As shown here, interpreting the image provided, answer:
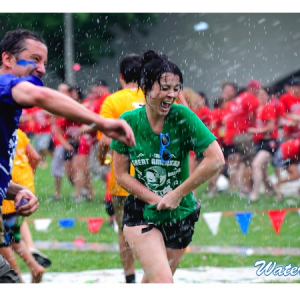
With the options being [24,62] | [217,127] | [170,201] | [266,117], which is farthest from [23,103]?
[217,127]

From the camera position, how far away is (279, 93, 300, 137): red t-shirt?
11695 millimetres

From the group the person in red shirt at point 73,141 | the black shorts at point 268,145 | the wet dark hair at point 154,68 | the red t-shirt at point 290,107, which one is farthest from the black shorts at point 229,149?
the wet dark hair at point 154,68

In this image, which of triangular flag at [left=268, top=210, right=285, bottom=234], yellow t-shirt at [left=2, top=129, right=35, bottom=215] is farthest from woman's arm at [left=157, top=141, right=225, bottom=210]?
triangular flag at [left=268, top=210, right=285, bottom=234]

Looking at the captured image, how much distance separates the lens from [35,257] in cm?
638

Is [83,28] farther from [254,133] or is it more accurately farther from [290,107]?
[290,107]

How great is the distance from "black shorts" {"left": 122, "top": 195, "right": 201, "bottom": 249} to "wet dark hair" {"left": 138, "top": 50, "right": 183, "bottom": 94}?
0.77m

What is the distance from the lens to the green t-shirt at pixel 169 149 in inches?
170

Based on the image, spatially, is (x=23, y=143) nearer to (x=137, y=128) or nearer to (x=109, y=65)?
(x=137, y=128)

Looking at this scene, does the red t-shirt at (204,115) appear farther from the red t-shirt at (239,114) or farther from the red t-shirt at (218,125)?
the red t-shirt at (239,114)

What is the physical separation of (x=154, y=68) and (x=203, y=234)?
5.11m

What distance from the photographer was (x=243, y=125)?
12805 mm

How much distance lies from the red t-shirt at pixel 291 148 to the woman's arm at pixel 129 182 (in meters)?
7.17

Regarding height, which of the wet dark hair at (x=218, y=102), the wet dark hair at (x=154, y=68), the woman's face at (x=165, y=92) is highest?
the wet dark hair at (x=218, y=102)

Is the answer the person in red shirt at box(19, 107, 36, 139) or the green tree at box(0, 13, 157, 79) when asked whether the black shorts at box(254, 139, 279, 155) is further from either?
the green tree at box(0, 13, 157, 79)
